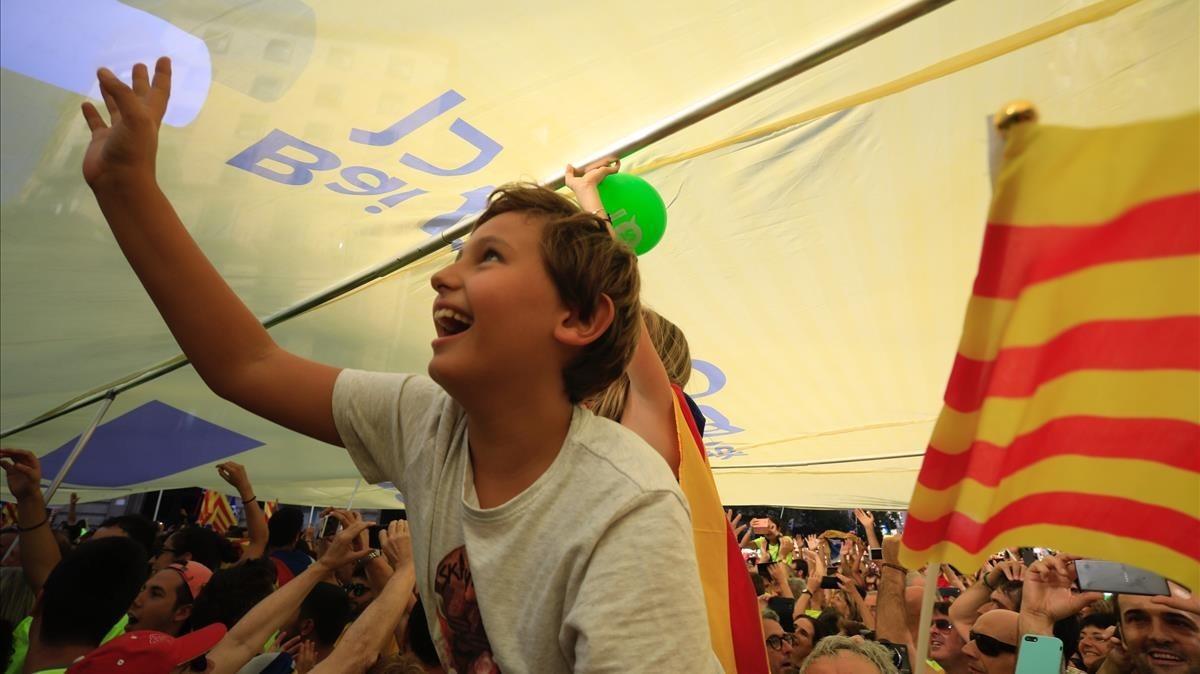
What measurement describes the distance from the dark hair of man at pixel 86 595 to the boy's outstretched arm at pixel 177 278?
1.61m

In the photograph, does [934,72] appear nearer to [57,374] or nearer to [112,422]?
[57,374]

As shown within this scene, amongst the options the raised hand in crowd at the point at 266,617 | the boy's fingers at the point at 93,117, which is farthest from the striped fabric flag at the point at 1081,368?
the raised hand in crowd at the point at 266,617

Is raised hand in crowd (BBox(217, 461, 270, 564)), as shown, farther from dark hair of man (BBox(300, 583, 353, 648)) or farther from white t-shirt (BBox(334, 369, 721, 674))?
white t-shirt (BBox(334, 369, 721, 674))

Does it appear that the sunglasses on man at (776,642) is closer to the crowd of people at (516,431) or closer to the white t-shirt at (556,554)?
the crowd of people at (516,431)

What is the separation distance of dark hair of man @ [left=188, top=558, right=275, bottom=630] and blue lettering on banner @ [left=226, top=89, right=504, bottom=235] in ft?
5.33

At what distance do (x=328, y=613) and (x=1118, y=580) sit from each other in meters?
2.97

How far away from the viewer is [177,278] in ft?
3.68

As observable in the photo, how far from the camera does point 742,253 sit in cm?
302

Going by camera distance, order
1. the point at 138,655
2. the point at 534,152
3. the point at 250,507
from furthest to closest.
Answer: the point at 250,507
the point at 534,152
the point at 138,655

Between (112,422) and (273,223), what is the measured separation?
255 centimetres

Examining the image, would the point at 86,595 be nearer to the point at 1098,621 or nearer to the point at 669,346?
the point at 669,346

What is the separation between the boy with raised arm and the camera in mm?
911

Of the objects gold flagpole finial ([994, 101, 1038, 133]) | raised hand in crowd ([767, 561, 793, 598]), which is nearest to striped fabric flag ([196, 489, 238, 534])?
raised hand in crowd ([767, 561, 793, 598])

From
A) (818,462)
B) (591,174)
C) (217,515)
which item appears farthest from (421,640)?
(217,515)
